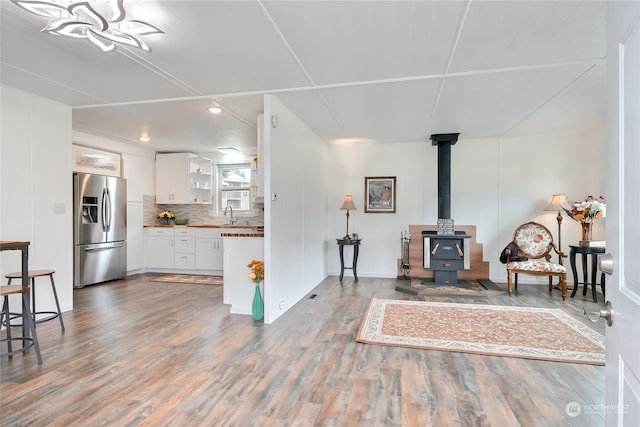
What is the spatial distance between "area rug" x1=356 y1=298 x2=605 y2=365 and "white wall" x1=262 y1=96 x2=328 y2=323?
983mm

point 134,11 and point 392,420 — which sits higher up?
point 134,11

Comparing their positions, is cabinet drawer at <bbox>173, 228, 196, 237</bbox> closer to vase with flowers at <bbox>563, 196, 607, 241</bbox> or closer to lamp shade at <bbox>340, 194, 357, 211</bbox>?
lamp shade at <bbox>340, 194, 357, 211</bbox>

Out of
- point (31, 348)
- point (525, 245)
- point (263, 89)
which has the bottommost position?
point (31, 348)

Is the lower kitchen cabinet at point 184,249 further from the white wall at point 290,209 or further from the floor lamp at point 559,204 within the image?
the floor lamp at point 559,204

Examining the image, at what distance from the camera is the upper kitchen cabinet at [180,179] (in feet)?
21.1

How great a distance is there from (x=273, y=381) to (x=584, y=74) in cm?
359

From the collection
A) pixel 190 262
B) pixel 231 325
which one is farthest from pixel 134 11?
pixel 190 262

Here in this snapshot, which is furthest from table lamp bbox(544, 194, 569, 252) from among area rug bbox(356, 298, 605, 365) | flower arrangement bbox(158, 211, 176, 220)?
flower arrangement bbox(158, 211, 176, 220)

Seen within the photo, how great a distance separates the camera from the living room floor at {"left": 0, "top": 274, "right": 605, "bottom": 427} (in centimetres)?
182

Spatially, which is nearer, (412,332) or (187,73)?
(187,73)

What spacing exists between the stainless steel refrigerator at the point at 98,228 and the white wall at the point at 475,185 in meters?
3.55

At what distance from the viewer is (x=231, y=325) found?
330 centimetres

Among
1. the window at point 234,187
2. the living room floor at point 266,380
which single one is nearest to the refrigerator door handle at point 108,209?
the window at point 234,187

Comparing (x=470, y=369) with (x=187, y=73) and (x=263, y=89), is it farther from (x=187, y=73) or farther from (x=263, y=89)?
(x=187, y=73)
